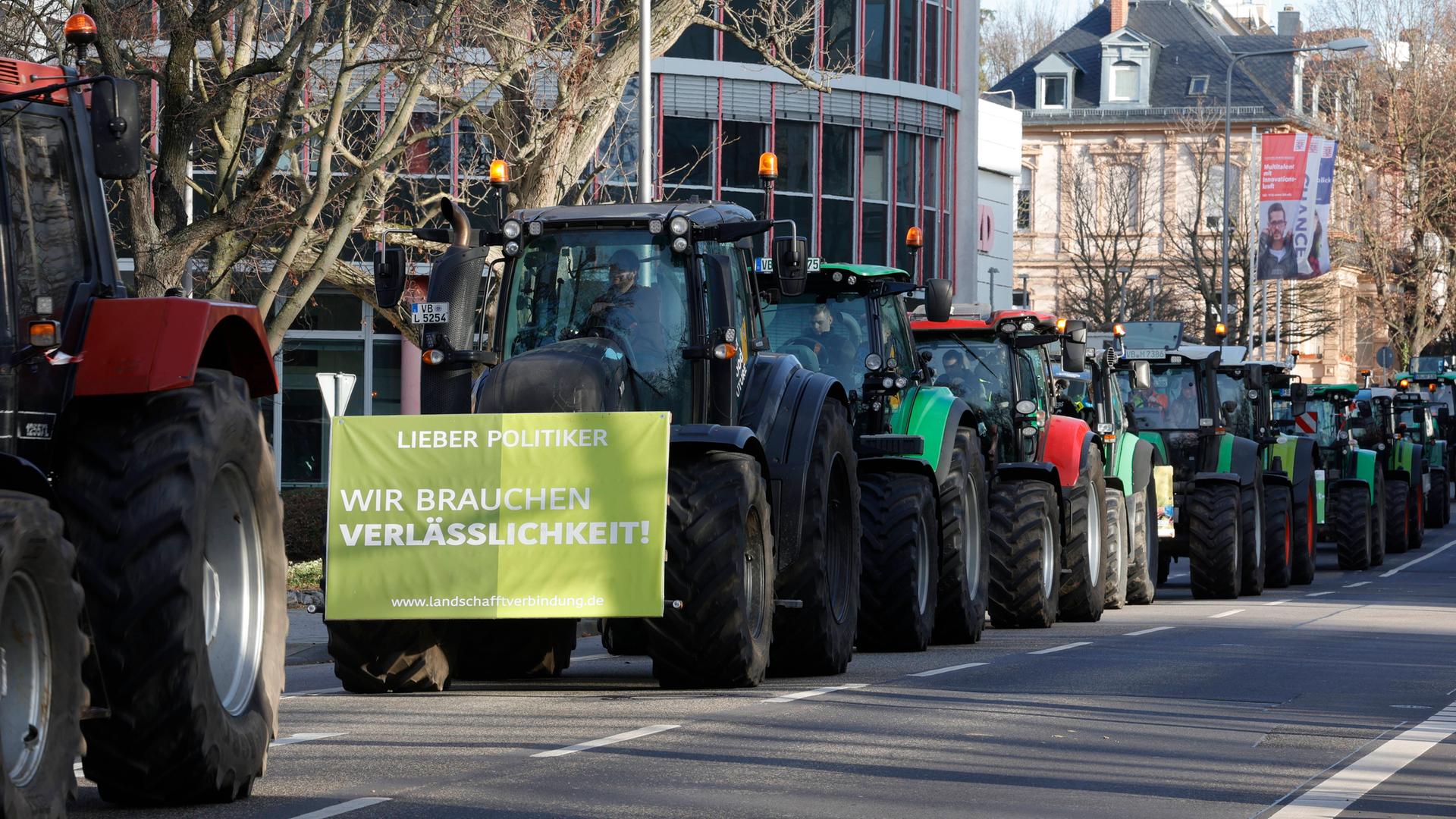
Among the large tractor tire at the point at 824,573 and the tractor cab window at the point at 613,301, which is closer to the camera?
the tractor cab window at the point at 613,301

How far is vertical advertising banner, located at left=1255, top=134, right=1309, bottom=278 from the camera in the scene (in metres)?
42.6

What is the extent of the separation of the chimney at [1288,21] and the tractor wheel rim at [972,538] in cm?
8135

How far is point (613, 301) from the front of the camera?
12547 millimetres

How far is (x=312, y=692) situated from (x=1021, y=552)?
712cm

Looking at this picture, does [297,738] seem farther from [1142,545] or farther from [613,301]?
[1142,545]

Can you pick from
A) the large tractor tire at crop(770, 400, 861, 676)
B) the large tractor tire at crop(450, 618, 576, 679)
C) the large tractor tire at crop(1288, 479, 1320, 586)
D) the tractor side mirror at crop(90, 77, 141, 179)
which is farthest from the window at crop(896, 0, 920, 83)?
the tractor side mirror at crop(90, 77, 141, 179)

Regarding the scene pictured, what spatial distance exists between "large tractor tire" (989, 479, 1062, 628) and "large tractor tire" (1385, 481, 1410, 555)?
17029mm

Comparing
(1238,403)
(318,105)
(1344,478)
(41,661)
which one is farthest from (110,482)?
(1344,478)

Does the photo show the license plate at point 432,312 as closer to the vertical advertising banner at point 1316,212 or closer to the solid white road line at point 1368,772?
the solid white road line at point 1368,772

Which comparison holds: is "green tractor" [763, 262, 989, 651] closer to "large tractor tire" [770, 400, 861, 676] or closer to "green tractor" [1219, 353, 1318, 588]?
"large tractor tire" [770, 400, 861, 676]

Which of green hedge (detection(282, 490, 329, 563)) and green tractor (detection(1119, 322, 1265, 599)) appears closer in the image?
green tractor (detection(1119, 322, 1265, 599))

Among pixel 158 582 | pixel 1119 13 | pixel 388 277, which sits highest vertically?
pixel 1119 13

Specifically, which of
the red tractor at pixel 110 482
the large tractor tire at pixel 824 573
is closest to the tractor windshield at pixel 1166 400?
the large tractor tire at pixel 824 573

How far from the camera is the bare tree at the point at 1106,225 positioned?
2803 inches
